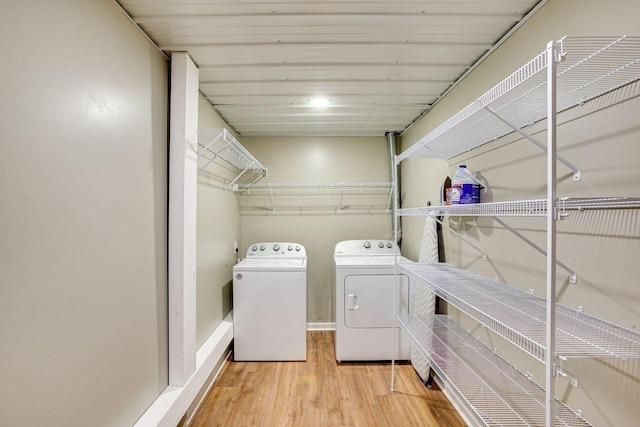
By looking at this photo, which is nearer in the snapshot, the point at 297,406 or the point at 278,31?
the point at 278,31

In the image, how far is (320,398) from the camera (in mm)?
1833

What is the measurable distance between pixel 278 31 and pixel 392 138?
1888 millimetres

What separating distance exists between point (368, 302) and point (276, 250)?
110 cm

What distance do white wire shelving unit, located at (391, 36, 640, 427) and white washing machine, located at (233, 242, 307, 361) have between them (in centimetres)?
109

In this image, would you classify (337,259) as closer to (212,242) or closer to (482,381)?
(212,242)

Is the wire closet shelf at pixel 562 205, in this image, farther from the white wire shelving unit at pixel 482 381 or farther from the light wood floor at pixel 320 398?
the light wood floor at pixel 320 398

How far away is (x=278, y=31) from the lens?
1276 millimetres

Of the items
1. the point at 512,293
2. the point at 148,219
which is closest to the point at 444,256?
the point at 512,293

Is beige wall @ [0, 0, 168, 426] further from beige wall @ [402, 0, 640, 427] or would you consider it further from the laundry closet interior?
beige wall @ [402, 0, 640, 427]

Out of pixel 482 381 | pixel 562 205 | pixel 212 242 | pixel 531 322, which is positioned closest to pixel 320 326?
pixel 212 242

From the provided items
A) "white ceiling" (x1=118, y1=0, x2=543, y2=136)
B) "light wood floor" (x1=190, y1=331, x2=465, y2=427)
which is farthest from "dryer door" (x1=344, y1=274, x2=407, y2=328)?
"white ceiling" (x1=118, y1=0, x2=543, y2=136)

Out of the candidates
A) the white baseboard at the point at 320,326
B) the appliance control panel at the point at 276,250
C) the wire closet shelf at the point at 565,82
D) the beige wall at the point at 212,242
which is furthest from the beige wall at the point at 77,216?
Result: the white baseboard at the point at 320,326

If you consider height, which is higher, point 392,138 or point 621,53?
point 392,138

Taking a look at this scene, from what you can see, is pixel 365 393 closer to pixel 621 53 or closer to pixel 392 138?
pixel 621 53
